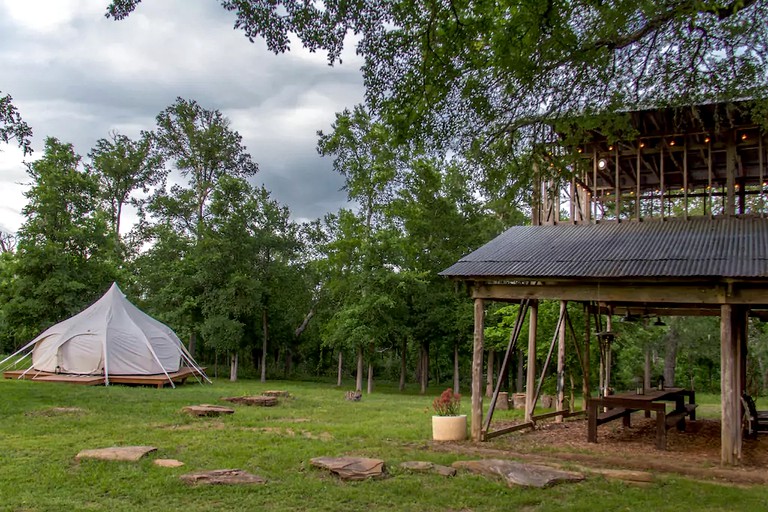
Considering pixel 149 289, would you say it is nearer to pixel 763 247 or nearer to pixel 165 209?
pixel 165 209

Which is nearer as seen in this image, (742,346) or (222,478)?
(222,478)

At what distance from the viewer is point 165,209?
29.5 m

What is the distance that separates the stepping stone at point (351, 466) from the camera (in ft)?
23.1

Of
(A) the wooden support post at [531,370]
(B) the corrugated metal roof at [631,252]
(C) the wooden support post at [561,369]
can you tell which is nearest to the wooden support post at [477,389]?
(B) the corrugated metal roof at [631,252]

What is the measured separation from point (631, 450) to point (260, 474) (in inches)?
240

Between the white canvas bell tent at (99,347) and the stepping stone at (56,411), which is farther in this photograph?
the white canvas bell tent at (99,347)

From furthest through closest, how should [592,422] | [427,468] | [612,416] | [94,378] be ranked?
[94,378] → [612,416] → [592,422] → [427,468]

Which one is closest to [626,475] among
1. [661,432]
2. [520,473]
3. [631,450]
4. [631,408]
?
[520,473]

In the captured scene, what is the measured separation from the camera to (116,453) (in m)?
7.81

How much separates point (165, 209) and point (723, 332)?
26341mm

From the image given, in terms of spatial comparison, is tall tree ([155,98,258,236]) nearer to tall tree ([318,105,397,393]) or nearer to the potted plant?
tall tree ([318,105,397,393])

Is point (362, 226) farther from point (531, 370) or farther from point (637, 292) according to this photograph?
point (637, 292)

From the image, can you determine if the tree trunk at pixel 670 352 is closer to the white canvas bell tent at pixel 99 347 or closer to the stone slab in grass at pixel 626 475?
the stone slab in grass at pixel 626 475

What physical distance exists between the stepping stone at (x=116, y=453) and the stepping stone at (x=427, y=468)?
345 cm
